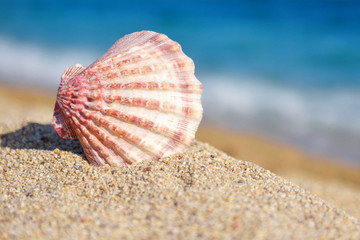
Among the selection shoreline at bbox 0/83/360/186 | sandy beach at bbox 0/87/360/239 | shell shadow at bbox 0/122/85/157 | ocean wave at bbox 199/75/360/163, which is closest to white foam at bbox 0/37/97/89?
shoreline at bbox 0/83/360/186

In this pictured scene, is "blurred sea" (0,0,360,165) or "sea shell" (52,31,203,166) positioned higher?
"blurred sea" (0,0,360,165)

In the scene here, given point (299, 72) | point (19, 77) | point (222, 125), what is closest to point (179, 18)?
point (299, 72)

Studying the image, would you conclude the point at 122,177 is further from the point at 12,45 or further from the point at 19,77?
the point at 12,45

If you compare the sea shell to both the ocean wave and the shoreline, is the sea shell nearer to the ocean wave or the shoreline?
the shoreline

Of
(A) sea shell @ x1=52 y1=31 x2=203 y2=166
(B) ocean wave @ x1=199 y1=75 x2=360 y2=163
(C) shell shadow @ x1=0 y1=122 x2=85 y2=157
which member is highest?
(B) ocean wave @ x1=199 y1=75 x2=360 y2=163

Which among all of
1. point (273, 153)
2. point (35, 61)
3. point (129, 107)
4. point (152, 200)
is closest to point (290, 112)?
point (273, 153)

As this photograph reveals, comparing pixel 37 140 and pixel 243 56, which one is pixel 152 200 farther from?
pixel 243 56
